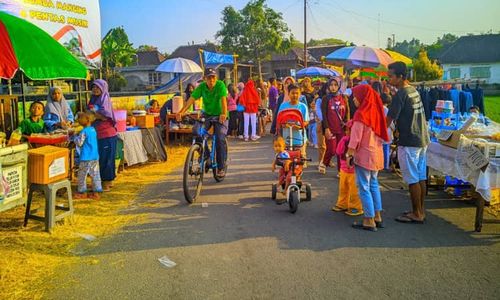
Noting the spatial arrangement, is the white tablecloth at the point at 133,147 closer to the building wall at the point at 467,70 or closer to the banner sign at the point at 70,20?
the banner sign at the point at 70,20

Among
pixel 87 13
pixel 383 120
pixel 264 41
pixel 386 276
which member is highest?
pixel 264 41

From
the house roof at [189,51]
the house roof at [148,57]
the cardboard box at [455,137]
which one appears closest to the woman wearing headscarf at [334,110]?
the cardboard box at [455,137]

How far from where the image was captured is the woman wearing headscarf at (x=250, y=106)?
48.0ft

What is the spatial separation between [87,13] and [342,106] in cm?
858

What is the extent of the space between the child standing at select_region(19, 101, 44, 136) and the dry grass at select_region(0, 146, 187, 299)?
5.26ft

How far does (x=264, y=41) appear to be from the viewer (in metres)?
42.4

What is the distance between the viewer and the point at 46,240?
17.3ft

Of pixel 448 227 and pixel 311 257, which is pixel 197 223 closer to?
pixel 311 257

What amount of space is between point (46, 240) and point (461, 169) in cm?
546

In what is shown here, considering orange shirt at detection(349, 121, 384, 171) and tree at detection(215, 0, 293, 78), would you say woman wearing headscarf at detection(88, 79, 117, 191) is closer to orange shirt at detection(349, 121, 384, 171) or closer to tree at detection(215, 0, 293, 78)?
orange shirt at detection(349, 121, 384, 171)

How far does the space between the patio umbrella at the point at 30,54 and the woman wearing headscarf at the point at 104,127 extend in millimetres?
911

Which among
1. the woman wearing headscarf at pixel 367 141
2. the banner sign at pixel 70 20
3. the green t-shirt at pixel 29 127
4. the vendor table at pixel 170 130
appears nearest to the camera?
the woman wearing headscarf at pixel 367 141

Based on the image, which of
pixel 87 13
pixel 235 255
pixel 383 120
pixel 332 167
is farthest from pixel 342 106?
pixel 87 13

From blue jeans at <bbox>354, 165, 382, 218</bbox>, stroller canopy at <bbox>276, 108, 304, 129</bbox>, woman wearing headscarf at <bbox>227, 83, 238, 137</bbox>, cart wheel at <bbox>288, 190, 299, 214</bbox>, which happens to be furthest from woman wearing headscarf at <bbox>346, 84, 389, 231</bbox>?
woman wearing headscarf at <bbox>227, 83, 238, 137</bbox>
